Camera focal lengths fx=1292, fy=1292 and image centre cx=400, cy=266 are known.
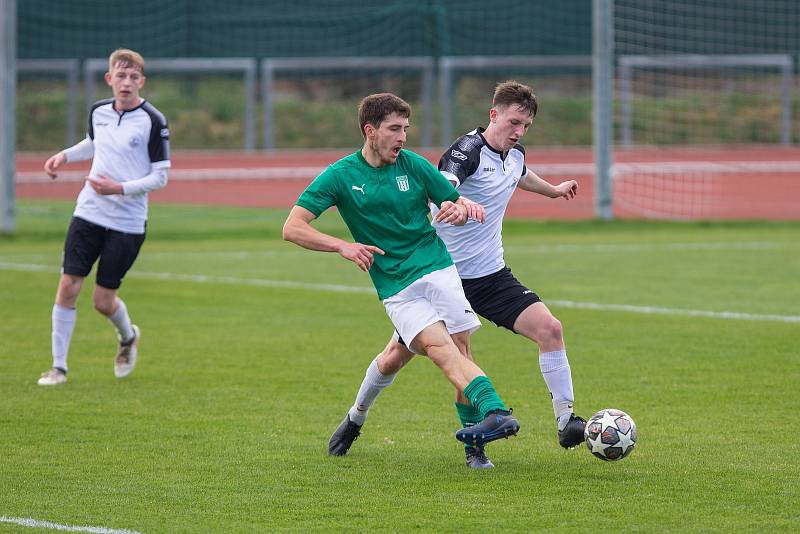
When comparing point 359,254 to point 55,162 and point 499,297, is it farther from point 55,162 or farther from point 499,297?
point 55,162

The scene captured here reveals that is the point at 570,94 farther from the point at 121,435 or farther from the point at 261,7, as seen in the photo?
the point at 121,435

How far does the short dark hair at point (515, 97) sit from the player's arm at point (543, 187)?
1.91 feet

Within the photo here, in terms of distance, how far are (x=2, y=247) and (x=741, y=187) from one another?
54.9ft

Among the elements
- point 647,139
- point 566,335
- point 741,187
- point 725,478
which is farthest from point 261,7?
point 725,478

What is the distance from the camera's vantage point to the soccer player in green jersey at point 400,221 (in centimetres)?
670

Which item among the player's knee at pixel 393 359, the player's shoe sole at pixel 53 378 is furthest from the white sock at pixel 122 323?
the player's knee at pixel 393 359

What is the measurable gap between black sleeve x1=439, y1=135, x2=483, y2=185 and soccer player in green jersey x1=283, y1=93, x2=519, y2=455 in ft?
1.20

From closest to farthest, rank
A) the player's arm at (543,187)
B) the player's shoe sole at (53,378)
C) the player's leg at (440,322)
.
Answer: the player's leg at (440,322), the player's arm at (543,187), the player's shoe sole at (53,378)

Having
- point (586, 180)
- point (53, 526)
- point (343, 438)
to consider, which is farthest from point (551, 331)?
point (586, 180)

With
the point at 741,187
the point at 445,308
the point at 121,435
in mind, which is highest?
the point at 445,308

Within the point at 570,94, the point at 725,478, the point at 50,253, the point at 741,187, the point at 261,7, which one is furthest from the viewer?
the point at 570,94

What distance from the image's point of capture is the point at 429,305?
6.82m

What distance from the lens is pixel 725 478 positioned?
6645mm

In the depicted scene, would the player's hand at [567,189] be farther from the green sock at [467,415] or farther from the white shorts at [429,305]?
the green sock at [467,415]
